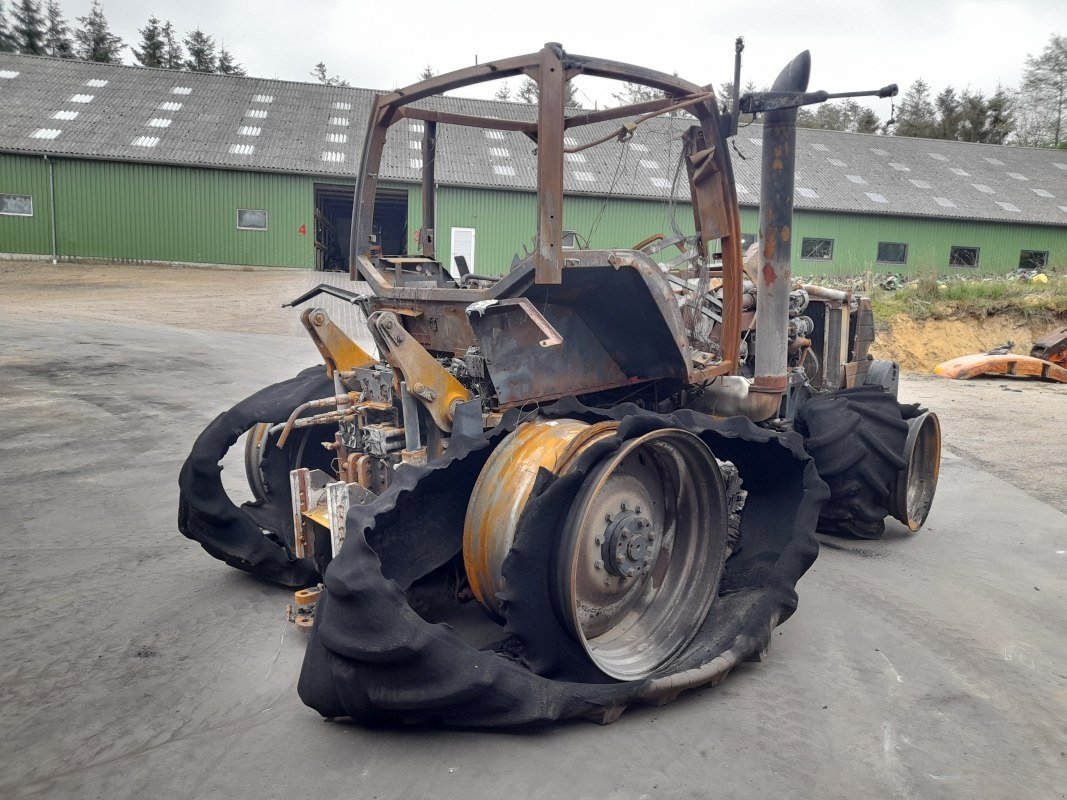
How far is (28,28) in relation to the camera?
160ft

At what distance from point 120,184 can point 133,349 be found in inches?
524

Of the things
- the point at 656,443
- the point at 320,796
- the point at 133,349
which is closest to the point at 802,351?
the point at 656,443

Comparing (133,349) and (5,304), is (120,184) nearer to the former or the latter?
(5,304)

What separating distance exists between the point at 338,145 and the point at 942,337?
1623 centimetres

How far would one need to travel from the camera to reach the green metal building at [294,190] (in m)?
22.8

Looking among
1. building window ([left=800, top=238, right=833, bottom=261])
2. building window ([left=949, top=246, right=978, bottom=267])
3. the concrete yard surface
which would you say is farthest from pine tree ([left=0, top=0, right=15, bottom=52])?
the concrete yard surface

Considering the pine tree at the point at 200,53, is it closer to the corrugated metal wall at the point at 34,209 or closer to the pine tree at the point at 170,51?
the pine tree at the point at 170,51

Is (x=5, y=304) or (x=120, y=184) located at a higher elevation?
(x=120, y=184)

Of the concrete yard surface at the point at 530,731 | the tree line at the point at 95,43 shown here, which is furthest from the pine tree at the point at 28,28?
the concrete yard surface at the point at 530,731

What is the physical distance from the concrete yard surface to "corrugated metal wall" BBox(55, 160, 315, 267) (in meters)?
17.7

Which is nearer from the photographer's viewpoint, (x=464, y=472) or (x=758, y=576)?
(x=464, y=472)

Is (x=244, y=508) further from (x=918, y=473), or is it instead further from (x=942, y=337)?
(x=942, y=337)

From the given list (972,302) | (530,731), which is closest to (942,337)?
(972,302)

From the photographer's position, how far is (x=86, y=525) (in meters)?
5.60
